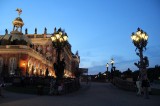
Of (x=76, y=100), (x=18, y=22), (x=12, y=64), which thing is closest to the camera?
(x=76, y=100)

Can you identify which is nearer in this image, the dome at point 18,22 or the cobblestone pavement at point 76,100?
the cobblestone pavement at point 76,100

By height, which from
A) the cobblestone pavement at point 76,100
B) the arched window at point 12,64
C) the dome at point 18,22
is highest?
the dome at point 18,22

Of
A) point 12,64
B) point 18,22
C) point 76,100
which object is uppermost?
point 18,22

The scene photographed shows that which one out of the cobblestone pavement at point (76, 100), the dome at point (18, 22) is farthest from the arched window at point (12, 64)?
the cobblestone pavement at point (76, 100)

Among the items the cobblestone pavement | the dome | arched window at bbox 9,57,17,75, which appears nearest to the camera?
the cobblestone pavement

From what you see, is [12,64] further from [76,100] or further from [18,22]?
[76,100]

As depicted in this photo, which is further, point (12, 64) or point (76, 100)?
point (12, 64)

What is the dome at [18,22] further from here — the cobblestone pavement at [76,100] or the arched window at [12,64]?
the cobblestone pavement at [76,100]

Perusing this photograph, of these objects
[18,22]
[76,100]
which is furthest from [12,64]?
[76,100]

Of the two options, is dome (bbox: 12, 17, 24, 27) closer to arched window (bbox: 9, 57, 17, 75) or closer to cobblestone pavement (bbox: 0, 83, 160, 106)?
arched window (bbox: 9, 57, 17, 75)

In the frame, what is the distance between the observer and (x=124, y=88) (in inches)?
1510

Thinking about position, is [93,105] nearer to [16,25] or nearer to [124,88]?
[124,88]

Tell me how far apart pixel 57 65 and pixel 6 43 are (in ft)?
159

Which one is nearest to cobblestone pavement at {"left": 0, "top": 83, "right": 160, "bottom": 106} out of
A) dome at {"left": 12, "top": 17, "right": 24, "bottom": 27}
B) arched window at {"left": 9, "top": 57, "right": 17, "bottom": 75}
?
arched window at {"left": 9, "top": 57, "right": 17, "bottom": 75}
